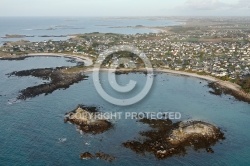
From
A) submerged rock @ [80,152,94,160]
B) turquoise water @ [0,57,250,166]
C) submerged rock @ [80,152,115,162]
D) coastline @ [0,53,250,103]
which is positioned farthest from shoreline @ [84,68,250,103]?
submerged rock @ [80,152,94,160]

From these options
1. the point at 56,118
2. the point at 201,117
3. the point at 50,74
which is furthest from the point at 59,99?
the point at 201,117

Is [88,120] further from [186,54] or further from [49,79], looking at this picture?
[186,54]

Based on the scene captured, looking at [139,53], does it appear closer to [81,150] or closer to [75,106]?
[75,106]

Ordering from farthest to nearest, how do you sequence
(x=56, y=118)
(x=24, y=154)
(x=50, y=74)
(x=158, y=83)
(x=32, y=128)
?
1. (x=50, y=74)
2. (x=158, y=83)
3. (x=56, y=118)
4. (x=32, y=128)
5. (x=24, y=154)

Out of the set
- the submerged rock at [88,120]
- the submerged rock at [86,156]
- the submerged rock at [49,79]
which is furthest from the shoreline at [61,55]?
the submerged rock at [86,156]

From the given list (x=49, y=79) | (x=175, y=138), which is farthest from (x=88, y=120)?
(x=49, y=79)
